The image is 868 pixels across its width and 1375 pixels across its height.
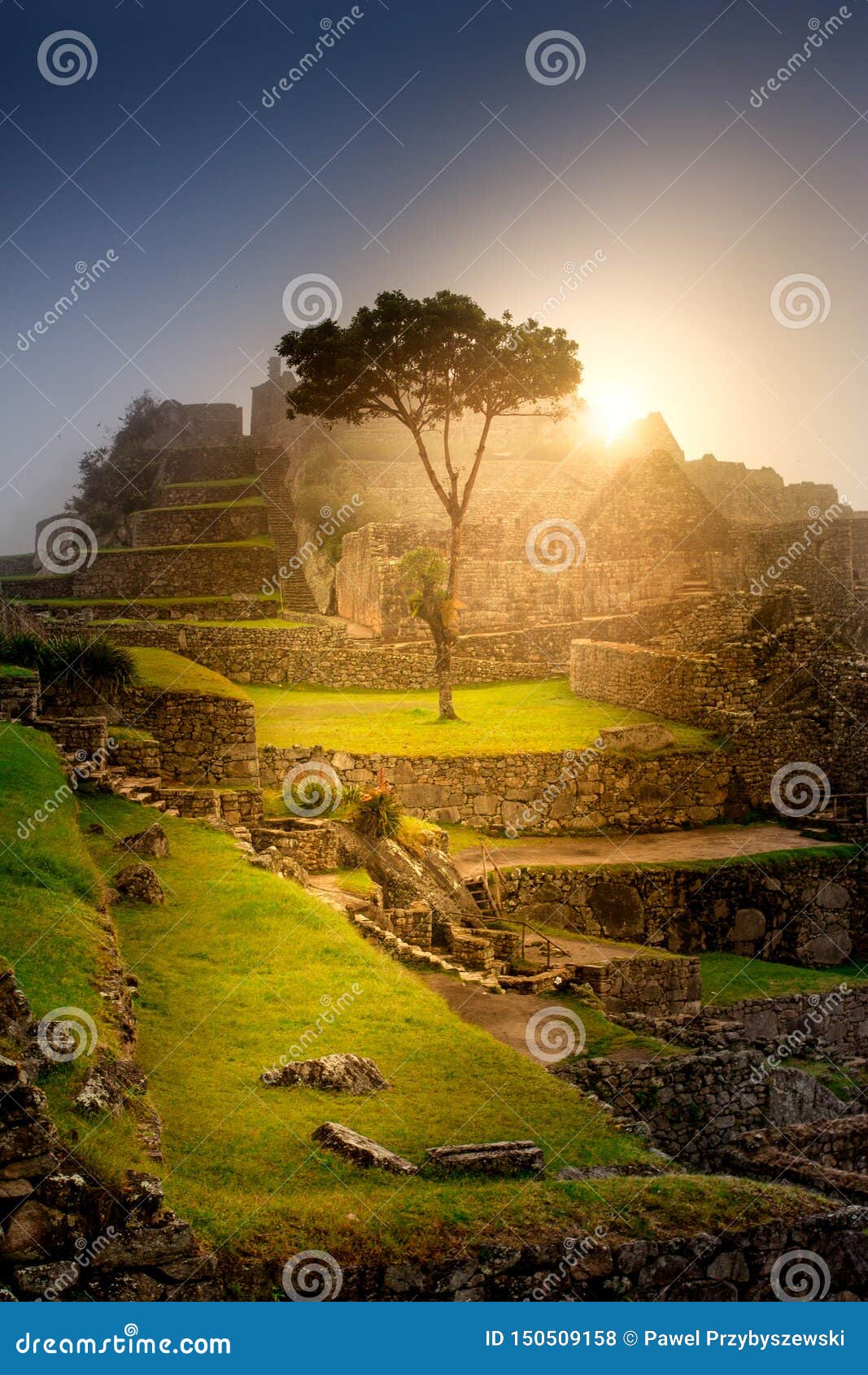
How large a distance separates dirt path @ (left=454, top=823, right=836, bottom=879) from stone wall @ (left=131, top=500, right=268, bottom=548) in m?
23.5

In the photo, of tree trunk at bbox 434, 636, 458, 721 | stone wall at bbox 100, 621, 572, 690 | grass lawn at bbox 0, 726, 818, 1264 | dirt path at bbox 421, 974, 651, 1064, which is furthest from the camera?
stone wall at bbox 100, 621, 572, 690

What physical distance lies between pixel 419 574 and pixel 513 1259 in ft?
77.6

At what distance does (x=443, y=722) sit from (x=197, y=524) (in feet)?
64.4

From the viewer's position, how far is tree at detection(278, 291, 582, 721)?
27391 millimetres

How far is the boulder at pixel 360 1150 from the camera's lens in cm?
791

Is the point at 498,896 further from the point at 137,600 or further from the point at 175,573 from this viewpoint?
the point at 175,573

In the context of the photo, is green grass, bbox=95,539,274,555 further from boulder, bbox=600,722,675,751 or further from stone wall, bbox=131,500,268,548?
boulder, bbox=600,722,675,751

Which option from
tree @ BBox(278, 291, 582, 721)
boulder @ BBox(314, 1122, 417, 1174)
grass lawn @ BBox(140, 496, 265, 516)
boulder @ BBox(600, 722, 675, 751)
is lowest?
boulder @ BBox(314, 1122, 417, 1174)

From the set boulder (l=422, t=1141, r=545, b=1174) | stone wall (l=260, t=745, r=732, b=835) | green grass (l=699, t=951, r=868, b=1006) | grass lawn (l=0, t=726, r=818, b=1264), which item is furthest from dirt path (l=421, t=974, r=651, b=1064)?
stone wall (l=260, t=745, r=732, b=835)

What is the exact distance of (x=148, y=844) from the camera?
14250 mm

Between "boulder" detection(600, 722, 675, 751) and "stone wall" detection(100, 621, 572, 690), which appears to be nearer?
"boulder" detection(600, 722, 675, 751)

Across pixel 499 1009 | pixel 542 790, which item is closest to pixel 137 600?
pixel 542 790

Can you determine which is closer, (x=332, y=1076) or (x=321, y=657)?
(x=332, y=1076)

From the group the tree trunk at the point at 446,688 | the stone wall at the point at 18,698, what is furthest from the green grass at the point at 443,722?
the stone wall at the point at 18,698
